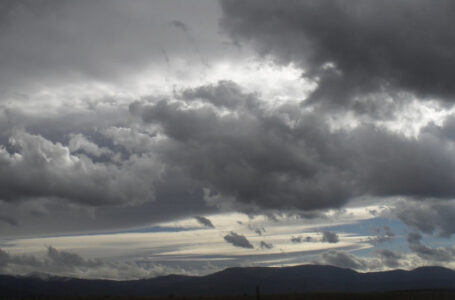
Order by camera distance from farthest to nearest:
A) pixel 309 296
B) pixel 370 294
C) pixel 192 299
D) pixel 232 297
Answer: pixel 370 294
pixel 309 296
pixel 232 297
pixel 192 299

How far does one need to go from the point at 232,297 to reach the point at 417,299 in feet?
208

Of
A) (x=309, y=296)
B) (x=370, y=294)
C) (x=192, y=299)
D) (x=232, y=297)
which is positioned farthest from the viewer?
(x=370, y=294)

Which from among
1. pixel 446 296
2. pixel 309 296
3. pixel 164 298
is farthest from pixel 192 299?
pixel 446 296

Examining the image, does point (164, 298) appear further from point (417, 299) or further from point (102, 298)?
point (417, 299)

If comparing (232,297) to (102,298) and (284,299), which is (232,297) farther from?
(102,298)

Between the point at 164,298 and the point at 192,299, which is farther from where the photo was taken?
the point at 164,298

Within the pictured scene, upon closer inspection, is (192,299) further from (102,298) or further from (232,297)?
(102,298)

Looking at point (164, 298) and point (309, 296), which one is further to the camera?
point (309, 296)

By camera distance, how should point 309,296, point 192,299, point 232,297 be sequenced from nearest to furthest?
1. point 192,299
2. point 232,297
3. point 309,296

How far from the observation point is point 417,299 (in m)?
169

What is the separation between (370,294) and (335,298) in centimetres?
1829

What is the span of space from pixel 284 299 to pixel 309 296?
12843 millimetres

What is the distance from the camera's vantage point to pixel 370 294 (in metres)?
194

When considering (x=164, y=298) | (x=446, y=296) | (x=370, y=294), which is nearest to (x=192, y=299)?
(x=164, y=298)
